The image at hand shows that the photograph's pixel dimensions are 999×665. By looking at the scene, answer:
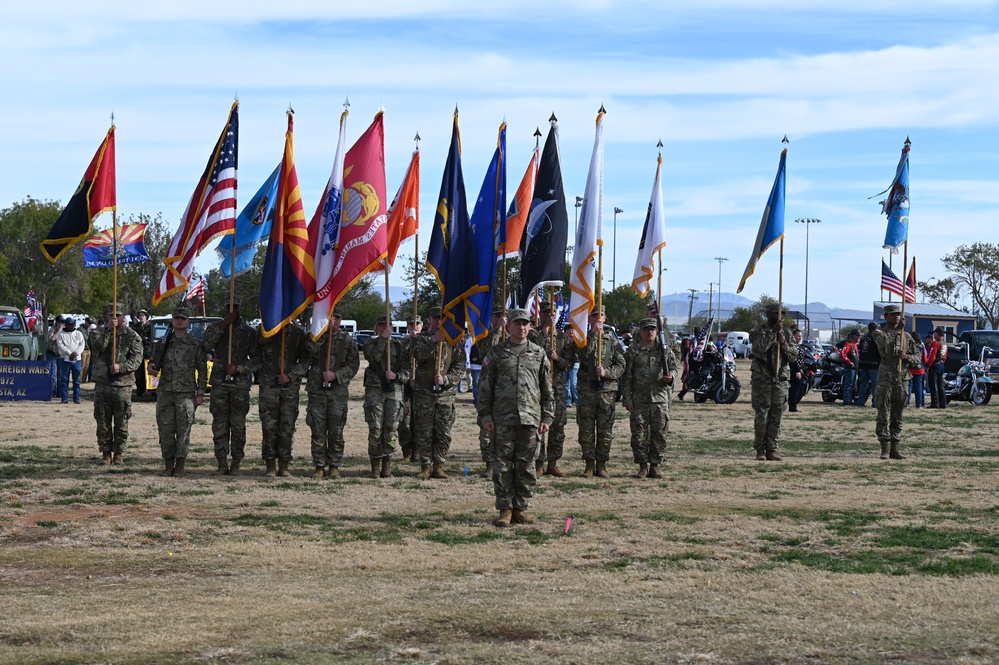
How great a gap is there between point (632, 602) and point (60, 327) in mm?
20448

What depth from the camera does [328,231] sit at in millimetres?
14430

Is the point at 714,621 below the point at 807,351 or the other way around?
below

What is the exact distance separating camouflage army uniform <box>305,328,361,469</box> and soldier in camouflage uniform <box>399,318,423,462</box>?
779 mm

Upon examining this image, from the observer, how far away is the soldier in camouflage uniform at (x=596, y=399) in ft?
48.7

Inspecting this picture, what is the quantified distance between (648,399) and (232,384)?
498cm

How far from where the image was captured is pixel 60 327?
25.7 meters

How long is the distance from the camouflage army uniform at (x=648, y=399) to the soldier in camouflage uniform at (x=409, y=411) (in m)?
2.63

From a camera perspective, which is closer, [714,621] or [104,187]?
[714,621]

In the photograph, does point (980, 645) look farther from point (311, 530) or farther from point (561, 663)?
point (311, 530)

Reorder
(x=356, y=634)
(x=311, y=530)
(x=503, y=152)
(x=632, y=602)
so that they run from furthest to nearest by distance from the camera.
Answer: (x=503, y=152) → (x=311, y=530) → (x=632, y=602) → (x=356, y=634)

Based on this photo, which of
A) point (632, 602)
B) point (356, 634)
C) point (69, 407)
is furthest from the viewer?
point (69, 407)

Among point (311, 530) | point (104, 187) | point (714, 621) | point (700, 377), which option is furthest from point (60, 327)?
point (714, 621)

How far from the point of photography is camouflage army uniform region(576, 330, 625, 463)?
14852mm

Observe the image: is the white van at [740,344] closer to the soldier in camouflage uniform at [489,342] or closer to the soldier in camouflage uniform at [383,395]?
the soldier in camouflage uniform at [489,342]
